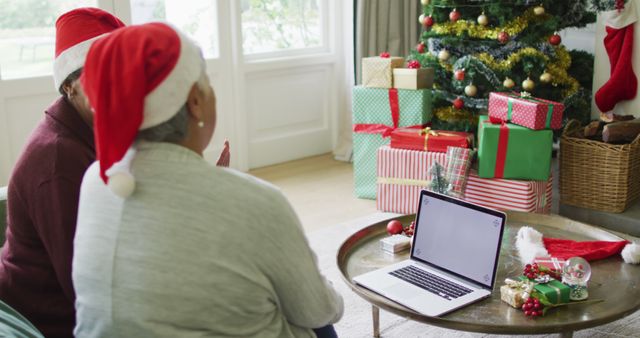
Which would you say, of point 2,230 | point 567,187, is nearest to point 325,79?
point 567,187

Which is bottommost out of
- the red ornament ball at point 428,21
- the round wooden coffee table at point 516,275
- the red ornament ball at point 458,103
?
the round wooden coffee table at point 516,275

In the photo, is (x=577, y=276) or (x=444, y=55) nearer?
(x=577, y=276)

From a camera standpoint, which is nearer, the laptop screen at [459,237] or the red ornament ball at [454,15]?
the laptop screen at [459,237]

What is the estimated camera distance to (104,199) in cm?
123

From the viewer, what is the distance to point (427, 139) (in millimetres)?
3648

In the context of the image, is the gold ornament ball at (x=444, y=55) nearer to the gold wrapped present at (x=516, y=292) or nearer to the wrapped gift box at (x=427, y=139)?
the wrapped gift box at (x=427, y=139)

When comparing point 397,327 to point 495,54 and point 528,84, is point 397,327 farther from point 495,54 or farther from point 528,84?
point 495,54

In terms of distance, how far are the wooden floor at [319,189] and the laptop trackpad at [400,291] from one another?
159 centimetres

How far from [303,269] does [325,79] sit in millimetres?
3866

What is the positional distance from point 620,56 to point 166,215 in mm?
3221

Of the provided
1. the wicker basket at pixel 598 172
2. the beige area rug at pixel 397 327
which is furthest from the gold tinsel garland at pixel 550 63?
the beige area rug at pixel 397 327

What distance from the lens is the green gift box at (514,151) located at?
333 centimetres

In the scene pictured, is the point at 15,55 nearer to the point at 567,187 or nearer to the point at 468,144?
the point at 468,144

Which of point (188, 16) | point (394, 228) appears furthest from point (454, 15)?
point (394, 228)
